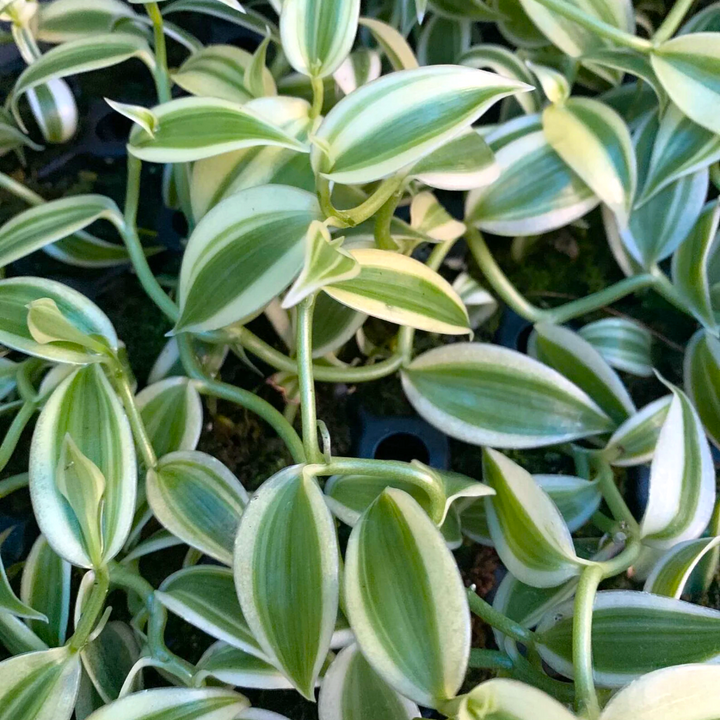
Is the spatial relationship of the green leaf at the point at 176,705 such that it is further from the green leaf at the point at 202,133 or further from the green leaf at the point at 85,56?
the green leaf at the point at 85,56

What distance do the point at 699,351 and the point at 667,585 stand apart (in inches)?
10.3

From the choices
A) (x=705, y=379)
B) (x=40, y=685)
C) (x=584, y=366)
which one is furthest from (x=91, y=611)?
(x=705, y=379)

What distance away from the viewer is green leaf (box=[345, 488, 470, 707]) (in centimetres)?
36

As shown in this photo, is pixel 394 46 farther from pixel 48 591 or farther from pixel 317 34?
pixel 48 591

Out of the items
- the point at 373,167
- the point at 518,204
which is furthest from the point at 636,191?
the point at 373,167

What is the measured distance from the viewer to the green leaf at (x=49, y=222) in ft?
1.74

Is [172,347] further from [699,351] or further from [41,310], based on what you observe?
[699,351]

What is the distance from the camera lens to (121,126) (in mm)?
793

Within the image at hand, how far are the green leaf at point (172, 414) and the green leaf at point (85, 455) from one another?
0.07 m

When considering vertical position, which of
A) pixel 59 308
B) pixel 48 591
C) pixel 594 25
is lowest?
pixel 48 591

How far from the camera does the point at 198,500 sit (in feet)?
1.53

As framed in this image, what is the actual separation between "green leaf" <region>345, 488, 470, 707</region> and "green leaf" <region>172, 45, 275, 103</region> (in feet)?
1.38

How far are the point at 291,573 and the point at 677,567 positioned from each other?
0.29 m

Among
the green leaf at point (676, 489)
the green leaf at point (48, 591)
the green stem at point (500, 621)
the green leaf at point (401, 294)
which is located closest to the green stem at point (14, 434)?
the green leaf at point (48, 591)
